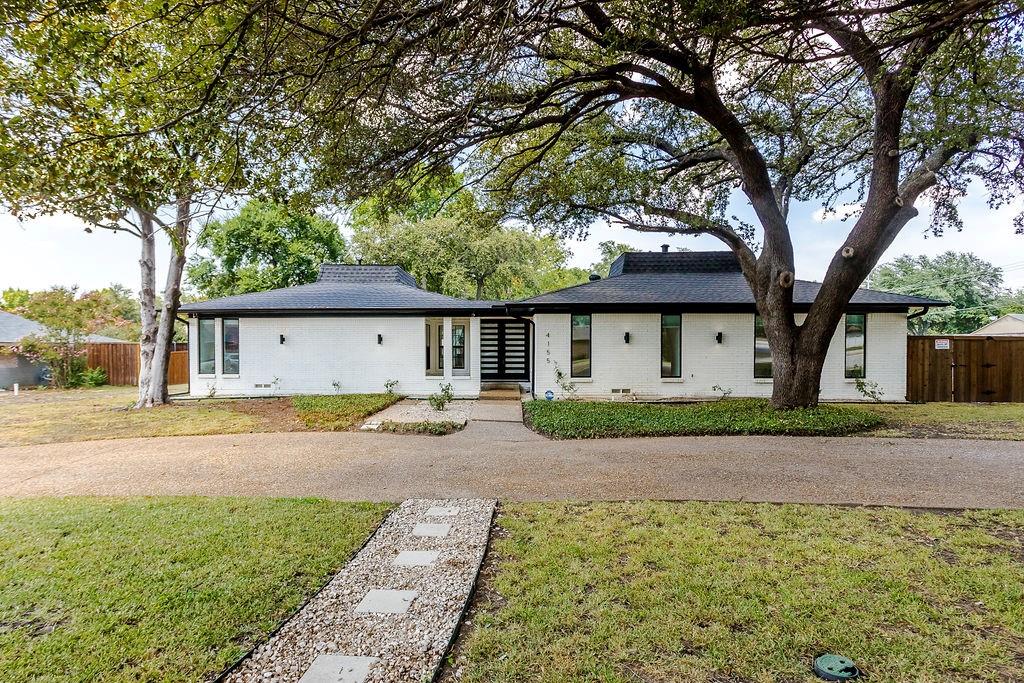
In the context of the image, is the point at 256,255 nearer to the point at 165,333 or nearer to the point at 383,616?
the point at 165,333

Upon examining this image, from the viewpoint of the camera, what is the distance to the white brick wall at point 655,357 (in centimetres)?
1228

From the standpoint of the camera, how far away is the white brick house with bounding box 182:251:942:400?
1210 cm

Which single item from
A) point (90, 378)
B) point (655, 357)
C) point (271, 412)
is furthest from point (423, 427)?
point (90, 378)

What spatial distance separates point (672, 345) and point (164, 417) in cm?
1148

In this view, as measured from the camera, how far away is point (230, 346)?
13.2 meters

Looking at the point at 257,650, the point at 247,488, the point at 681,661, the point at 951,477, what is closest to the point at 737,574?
the point at 681,661

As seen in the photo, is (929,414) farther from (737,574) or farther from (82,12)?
(82,12)

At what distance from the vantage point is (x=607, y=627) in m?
2.58

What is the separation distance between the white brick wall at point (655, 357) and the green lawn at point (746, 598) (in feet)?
26.5

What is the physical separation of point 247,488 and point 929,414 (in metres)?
12.2

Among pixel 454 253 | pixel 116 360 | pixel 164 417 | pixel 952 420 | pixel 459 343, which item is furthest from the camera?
pixel 454 253

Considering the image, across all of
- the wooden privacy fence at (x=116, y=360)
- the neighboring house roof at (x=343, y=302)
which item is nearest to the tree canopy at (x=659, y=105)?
the neighboring house roof at (x=343, y=302)

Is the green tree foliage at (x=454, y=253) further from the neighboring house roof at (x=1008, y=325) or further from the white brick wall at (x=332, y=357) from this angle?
the neighboring house roof at (x=1008, y=325)

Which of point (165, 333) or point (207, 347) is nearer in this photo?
point (165, 333)
